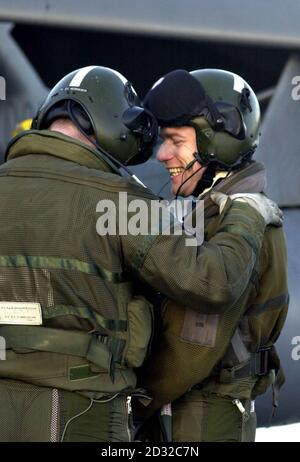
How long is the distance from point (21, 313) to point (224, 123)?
1154 mm

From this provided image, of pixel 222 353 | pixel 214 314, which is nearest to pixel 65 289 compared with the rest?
pixel 214 314

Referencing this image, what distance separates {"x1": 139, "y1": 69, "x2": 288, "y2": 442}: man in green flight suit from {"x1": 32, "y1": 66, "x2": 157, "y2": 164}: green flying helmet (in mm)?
230

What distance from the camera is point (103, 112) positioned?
10.8 feet

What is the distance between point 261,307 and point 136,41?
390 cm

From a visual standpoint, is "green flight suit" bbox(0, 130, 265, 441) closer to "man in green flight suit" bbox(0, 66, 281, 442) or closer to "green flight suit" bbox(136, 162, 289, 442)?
"man in green flight suit" bbox(0, 66, 281, 442)

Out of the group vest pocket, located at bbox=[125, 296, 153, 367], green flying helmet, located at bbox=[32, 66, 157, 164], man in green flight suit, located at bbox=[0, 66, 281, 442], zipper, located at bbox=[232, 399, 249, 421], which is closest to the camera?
man in green flight suit, located at bbox=[0, 66, 281, 442]

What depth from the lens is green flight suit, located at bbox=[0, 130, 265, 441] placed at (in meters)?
2.96

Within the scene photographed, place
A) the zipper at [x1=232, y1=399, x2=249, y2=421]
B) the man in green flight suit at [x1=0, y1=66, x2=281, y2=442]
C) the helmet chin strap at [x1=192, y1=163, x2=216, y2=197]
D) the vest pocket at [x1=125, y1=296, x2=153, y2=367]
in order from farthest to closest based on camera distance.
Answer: the helmet chin strap at [x1=192, y1=163, x2=216, y2=197], the zipper at [x1=232, y1=399, x2=249, y2=421], the vest pocket at [x1=125, y1=296, x2=153, y2=367], the man in green flight suit at [x1=0, y1=66, x2=281, y2=442]

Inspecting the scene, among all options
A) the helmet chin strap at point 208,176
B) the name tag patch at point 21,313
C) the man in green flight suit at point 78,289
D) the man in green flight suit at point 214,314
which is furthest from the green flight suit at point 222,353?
the name tag patch at point 21,313

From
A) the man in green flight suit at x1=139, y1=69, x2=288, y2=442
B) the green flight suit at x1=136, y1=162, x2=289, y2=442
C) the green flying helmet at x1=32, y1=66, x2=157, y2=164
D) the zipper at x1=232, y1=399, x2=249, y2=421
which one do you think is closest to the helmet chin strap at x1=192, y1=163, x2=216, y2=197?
the man in green flight suit at x1=139, y1=69, x2=288, y2=442

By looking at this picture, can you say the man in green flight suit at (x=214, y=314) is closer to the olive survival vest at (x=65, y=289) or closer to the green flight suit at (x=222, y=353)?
the green flight suit at (x=222, y=353)

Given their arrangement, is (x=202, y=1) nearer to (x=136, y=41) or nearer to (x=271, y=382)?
(x=136, y=41)

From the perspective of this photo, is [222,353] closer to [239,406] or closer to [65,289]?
[239,406]
